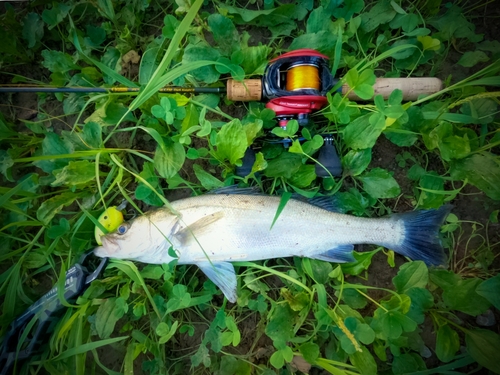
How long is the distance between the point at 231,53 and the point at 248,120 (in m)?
0.48

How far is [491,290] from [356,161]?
3.43 ft

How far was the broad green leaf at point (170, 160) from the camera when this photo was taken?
2.19 metres

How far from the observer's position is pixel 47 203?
2.31m

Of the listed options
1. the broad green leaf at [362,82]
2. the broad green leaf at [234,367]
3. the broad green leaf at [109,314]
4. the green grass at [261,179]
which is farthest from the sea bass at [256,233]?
the broad green leaf at [362,82]

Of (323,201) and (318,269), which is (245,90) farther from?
(318,269)

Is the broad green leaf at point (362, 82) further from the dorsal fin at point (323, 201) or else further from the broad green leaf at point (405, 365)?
the broad green leaf at point (405, 365)

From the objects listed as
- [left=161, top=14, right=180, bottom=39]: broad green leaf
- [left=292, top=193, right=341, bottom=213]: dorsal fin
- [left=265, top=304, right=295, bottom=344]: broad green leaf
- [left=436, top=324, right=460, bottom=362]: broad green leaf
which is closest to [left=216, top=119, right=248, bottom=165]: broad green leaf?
[left=292, top=193, right=341, bottom=213]: dorsal fin

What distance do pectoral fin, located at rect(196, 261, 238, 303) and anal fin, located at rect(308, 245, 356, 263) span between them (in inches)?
21.6

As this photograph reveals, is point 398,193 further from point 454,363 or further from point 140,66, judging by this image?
point 140,66

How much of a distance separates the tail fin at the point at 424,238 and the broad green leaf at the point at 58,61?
253 cm

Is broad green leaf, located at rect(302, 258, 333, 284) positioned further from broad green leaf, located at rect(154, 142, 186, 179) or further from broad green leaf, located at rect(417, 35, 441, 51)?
broad green leaf, located at rect(417, 35, 441, 51)

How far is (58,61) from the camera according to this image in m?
2.50

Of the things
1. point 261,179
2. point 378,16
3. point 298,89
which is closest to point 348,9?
point 378,16

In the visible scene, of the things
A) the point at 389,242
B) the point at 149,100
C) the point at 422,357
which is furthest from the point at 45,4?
the point at 422,357
